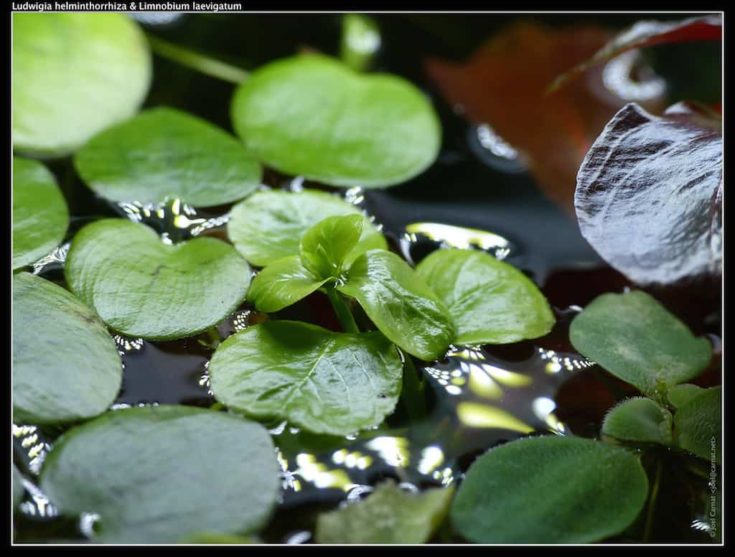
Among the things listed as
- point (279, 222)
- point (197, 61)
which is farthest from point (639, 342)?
point (197, 61)

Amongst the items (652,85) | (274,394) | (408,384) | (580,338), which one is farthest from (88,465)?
(652,85)

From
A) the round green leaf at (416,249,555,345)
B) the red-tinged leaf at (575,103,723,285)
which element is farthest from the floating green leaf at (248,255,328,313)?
the red-tinged leaf at (575,103,723,285)

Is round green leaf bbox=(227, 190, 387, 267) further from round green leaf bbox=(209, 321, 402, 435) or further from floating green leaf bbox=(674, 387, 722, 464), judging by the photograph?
floating green leaf bbox=(674, 387, 722, 464)

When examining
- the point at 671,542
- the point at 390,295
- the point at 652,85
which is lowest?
the point at 671,542

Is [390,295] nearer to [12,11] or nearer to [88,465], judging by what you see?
[88,465]

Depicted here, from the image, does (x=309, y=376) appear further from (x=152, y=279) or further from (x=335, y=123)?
(x=335, y=123)

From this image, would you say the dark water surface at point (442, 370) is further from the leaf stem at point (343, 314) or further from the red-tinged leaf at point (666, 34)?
the red-tinged leaf at point (666, 34)
